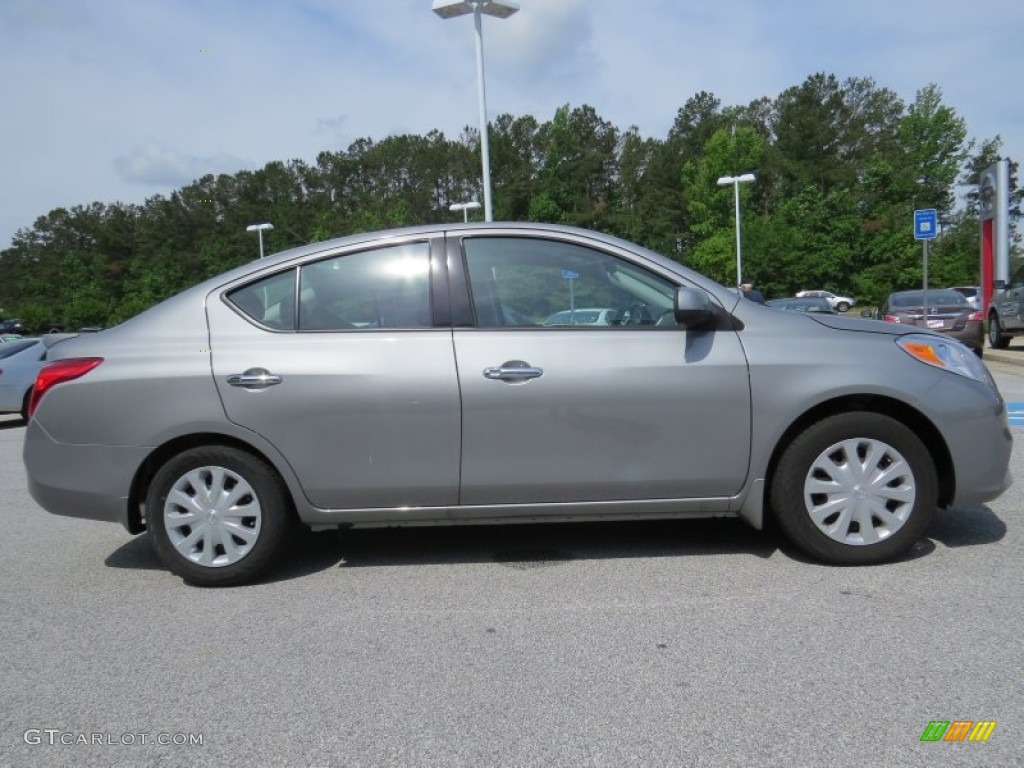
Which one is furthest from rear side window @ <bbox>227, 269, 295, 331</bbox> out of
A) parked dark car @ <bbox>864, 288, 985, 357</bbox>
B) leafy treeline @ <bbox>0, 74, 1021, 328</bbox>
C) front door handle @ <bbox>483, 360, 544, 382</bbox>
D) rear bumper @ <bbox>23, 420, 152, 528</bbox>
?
leafy treeline @ <bbox>0, 74, 1021, 328</bbox>

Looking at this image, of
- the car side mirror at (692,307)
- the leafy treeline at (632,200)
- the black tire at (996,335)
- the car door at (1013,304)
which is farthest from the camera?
the leafy treeline at (632,200)

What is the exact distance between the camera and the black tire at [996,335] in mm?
17094

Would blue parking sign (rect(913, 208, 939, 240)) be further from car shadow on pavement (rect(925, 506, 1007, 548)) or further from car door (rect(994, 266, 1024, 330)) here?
car shadow on pavement (rect(925, 506, 1007, 548))

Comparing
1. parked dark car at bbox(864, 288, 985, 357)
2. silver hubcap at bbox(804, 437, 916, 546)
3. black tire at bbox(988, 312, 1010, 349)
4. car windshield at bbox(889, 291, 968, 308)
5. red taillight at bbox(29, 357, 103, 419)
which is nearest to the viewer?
silver hubcap at bbox(804, 437, 916, 546)

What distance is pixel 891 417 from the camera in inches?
166

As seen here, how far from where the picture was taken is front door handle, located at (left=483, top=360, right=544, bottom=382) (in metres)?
4.04

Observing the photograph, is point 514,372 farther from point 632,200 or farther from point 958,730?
point 632,200

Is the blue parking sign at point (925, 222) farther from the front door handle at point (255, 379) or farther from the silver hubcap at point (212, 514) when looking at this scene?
the silver hubcap at point (212, 514)

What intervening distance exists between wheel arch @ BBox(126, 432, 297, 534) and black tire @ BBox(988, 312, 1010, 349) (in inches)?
666

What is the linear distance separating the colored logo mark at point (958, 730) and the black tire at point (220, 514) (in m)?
2.91

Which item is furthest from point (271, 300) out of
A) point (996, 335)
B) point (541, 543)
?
point (996, 335)

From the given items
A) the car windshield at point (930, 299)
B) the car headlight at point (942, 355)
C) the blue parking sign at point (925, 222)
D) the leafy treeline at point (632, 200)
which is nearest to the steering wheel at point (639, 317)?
the car headlight at point (942, 355)

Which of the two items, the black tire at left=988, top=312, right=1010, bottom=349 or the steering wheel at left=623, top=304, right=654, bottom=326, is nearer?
the steering wheel at left=623, top=304, right=654, bottom=326

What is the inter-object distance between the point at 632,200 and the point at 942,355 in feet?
214
